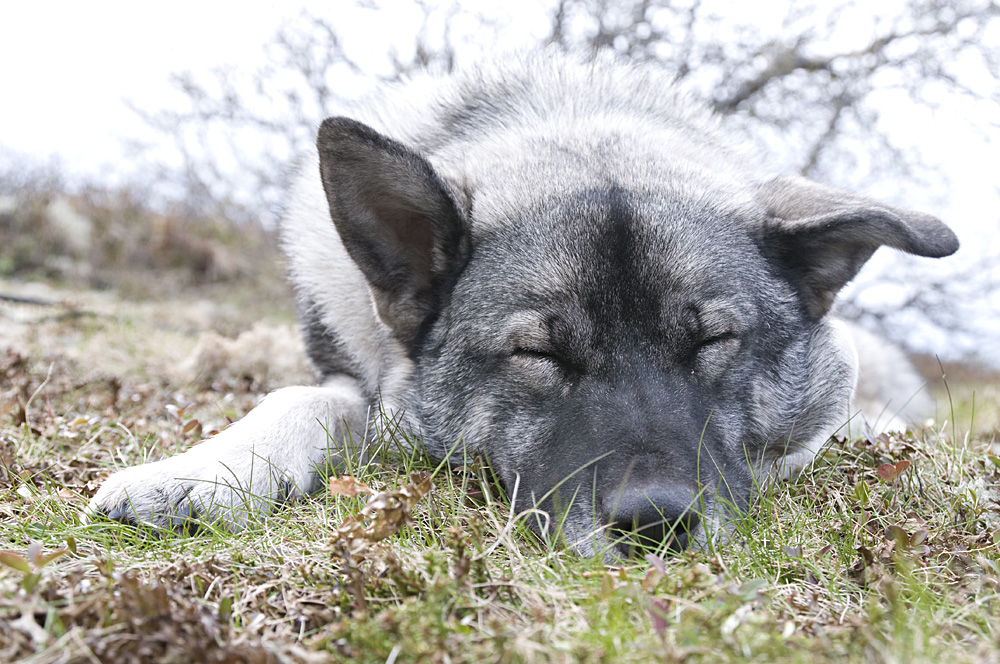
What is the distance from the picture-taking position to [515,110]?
3441 mm

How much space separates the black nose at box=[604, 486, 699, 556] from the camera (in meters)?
2.03

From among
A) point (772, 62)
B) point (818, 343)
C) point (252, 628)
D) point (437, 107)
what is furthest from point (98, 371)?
point (772, 62)

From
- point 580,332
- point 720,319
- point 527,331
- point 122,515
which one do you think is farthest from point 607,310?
point 122,515

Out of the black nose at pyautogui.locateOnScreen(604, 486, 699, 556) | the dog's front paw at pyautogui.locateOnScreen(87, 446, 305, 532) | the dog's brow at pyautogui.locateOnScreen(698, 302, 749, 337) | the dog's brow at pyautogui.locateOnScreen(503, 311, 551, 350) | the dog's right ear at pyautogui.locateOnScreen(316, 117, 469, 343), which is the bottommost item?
the black nose at pyautogui.locateOnScreen(604, 486, 699, 556)

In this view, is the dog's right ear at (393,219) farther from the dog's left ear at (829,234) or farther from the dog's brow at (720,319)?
the dog's left ear at (829,234)

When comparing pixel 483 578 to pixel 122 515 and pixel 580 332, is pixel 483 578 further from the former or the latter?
pixel 122 515

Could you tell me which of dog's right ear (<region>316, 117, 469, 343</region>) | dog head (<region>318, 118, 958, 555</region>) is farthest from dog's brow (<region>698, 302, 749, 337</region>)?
dog's right ear (<region>316, 117, 469, 343</region>)

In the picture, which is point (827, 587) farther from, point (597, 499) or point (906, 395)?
point (906, 395)

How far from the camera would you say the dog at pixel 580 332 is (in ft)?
7.46

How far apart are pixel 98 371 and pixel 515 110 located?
10.7 feet

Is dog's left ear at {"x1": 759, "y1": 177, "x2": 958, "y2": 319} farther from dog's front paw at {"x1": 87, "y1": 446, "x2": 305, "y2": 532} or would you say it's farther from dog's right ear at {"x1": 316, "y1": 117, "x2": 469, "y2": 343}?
dog's front paw at {"x1": 87, "y1": 446, "x2": 305, "y2": 532}

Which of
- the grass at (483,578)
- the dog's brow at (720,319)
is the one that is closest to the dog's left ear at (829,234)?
the dog's brow at (720,319)

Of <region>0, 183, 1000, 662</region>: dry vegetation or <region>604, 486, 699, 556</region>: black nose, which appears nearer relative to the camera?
<region>0, 183, 1000, 662</region>: dry vegetation

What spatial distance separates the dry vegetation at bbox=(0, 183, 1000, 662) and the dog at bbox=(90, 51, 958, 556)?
0.44ft
